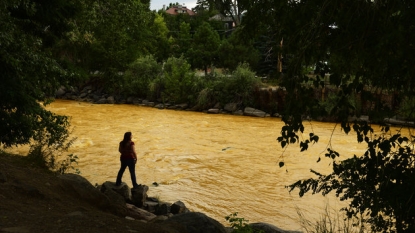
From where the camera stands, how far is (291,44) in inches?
135

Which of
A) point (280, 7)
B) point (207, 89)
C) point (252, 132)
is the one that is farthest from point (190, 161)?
point (207, 89)

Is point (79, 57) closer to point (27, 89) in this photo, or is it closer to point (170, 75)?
point (170, 75)

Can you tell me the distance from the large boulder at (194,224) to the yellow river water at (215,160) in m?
1.45

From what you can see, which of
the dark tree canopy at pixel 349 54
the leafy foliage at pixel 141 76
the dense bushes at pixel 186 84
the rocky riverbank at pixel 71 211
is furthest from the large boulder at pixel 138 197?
the leafy foliage at pixel 141 76

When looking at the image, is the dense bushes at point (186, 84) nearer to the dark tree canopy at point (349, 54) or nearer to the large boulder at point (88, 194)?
the large boulder at point (88, 194)

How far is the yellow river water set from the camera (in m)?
11.4

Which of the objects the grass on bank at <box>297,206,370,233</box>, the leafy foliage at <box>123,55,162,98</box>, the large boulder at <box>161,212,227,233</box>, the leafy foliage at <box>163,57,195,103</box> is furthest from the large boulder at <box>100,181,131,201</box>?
the leafy foliage at <box>123,55,162,98</box>

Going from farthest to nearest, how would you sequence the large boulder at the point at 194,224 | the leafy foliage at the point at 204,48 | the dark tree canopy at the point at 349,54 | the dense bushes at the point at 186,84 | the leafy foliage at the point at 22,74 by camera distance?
the leafy foliage at the point at 204,48, the dense bushes at the point at 186,84, the leafy foliage at the point at 22,74, the large boulder at the point at 194,224, the dark tree canopy at the point at 349,54

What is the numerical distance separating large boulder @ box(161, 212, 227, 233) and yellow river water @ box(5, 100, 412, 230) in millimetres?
1453

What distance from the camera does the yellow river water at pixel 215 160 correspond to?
11422mm

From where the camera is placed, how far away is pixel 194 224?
6641 mm

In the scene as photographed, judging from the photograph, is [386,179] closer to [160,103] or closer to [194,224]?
[194,224]

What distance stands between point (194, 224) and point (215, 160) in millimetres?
10154

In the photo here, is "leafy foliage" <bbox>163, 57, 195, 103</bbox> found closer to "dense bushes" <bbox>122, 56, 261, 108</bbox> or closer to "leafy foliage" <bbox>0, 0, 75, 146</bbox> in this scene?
"dense bushes" <bbox>122, 56, 261, 108</bbox>
